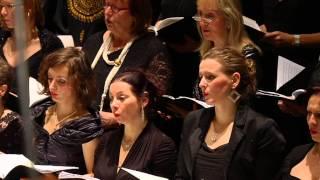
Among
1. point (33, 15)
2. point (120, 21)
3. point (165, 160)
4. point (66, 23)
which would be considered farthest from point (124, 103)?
point (66, 23)

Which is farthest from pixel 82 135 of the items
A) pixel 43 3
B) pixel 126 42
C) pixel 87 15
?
pixel 43 3

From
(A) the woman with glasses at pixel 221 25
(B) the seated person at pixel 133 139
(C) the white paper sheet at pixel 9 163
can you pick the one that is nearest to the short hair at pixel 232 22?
(A) the woman with glasses at pixel 221 25

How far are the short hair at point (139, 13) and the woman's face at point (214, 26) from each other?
29cm

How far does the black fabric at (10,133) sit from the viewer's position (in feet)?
8.96

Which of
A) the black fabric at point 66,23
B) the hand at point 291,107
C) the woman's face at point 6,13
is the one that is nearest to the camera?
the hand at point 291,107

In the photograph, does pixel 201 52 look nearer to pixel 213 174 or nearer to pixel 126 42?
pixel 126 42

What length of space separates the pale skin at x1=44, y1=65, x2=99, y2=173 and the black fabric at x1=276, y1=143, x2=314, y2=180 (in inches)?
30.3

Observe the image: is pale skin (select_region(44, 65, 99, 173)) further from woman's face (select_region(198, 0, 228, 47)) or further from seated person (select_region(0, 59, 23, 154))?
woman's face (select_region(198, 0, 228, 47))

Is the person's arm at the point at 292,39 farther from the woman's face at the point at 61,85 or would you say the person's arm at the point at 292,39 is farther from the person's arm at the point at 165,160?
the woman's face at the point at 61,85

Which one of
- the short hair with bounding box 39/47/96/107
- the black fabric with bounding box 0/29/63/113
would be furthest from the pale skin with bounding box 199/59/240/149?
the black fabric with bounding box 0/29/63/113

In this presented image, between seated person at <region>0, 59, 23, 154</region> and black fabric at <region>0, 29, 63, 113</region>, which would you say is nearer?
seated person at <region>0, 59, 23, 154</region>

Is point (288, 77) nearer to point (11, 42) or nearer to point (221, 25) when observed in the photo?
point (221, 25)

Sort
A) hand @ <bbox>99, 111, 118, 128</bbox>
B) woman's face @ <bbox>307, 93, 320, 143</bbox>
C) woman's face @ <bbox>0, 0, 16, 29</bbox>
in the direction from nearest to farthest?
1. woman's face @ <bbox>307, 93, 320, 143</bbox>
2. hand @ <bbox>99, 111, 118, 128</bbox>
3. woman's face @ <bbox>0, 0, 16, 29</bbox>

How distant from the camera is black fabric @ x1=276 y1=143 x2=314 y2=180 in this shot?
215 centimetres
